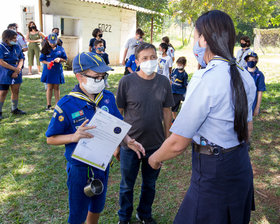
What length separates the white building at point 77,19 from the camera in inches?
475

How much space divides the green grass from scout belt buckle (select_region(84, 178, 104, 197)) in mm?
1217

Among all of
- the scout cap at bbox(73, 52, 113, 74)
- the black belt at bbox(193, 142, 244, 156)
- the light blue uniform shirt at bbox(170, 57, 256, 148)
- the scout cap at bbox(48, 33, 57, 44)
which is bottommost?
the black belt at bbox(193, 142, 244, 156)

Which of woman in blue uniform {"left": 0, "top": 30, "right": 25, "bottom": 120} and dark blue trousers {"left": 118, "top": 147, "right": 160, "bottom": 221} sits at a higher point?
woman in blue uniform {"left": 0, "top": 30, "right": 25, "bottom": 120}

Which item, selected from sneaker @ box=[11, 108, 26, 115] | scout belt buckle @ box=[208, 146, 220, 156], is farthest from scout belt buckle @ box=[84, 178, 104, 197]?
sneaker @ box=[11, 108, 26, 115]

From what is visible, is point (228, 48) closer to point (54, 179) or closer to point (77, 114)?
point (77, 114)

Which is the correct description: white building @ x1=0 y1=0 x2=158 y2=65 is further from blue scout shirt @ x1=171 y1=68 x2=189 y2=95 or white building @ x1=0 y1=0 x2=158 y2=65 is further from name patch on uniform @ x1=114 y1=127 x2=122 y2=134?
name patch on uniform @ x1=114 y1=127 x2=122 y2=134

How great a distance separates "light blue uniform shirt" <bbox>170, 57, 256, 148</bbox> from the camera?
1.69 metres

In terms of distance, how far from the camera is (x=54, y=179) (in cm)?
427

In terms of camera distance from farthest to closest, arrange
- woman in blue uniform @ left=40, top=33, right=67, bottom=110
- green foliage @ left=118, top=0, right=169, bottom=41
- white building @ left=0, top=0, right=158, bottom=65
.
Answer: green foliage @ left=118, top=0, right=169, bottom=41 < white building @ left=0, top=0, right=158, bottom=65 < woman in blue uniform @ left=40, top=33, right=67, bottom=110

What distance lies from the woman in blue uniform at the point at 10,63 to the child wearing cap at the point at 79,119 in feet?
15.5

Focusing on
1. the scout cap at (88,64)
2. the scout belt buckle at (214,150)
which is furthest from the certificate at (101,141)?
the scout belt buckle at (214,150)

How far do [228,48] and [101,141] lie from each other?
4.05 feet

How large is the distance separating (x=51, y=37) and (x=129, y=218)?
509 centimetres

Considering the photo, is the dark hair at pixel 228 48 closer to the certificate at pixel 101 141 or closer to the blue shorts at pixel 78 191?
the certificate at pixel 101 141
